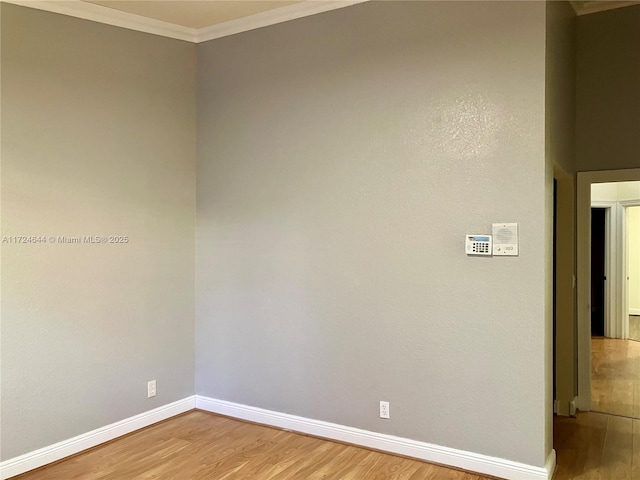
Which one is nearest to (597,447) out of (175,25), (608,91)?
(608,91)

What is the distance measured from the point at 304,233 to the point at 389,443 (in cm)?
155

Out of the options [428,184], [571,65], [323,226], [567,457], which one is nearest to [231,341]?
[323,226]

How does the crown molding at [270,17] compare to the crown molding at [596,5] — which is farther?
the crown molding at [596,5]

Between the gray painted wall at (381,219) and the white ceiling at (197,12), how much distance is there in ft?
0.28

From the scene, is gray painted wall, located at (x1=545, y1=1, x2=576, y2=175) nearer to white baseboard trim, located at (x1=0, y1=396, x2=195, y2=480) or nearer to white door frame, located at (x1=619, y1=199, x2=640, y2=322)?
white baseboard trim, located at (x1=0, y1=396, x2=195, y2=480)

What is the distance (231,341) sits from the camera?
4082 millimetres

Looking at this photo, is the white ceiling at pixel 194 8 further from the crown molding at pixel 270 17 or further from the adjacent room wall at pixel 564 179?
the adjacent room wall at pixel 564 179

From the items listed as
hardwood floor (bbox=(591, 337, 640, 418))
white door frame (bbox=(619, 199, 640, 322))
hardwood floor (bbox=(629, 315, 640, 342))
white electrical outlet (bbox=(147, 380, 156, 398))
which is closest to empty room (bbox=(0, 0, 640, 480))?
white electrical outlet (bbox=(147, 380, 156, 398))

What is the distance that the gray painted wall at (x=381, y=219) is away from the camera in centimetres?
297

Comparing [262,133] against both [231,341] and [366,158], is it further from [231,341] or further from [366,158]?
[231,341]

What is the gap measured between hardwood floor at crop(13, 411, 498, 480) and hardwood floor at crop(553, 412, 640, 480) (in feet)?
2.30

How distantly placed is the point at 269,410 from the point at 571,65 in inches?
138

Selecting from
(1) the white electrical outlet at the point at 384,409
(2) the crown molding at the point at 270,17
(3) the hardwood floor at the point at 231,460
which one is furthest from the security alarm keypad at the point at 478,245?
(2) the crown molding at the point at 270,17

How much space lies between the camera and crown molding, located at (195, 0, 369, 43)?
3537mm
